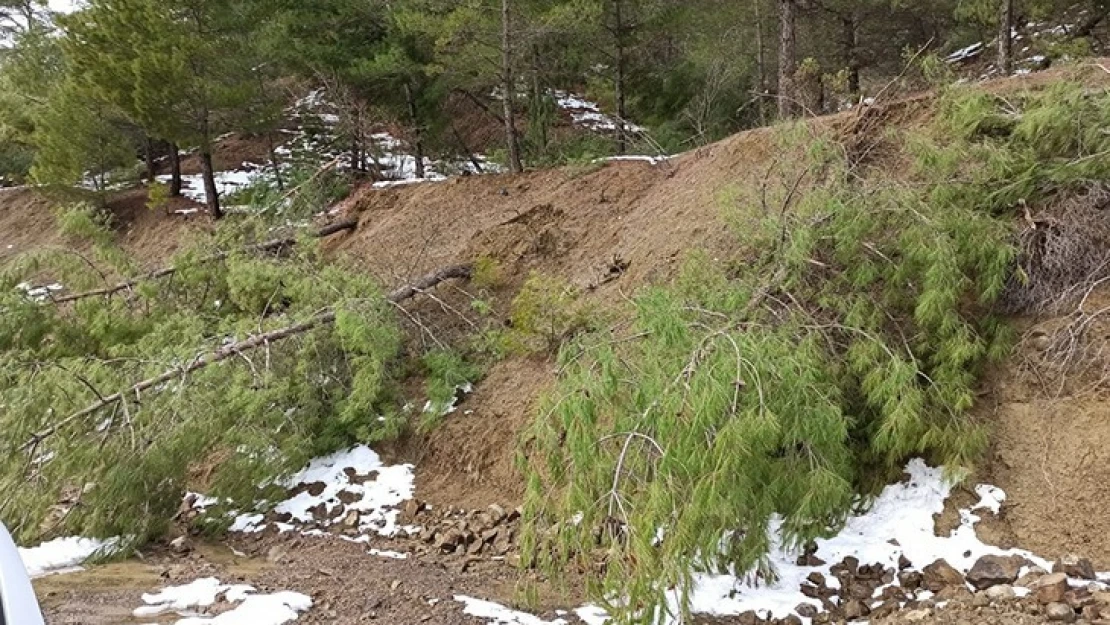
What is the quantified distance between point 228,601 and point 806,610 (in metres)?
3.36

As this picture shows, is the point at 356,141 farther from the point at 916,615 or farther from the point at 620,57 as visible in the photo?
the point at 916,615

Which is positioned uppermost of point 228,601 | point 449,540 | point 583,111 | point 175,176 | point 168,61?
point 168,61

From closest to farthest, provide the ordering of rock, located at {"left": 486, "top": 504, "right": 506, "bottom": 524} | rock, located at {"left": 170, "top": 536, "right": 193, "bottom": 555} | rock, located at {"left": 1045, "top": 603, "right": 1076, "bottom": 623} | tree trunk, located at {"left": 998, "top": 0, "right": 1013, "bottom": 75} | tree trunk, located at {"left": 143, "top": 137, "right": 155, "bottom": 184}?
rock, located at {"left": 1045, "top": 603, "right": 1076, "bottom": 623}, rock, located at {"left": 170, "top": 536, "right": 193, "bottom": 555}, rock, located at {"left": 486, "top": 504, "right": 506, "bottom": 524}, tree trunk, located at {"left": 998, "top": 0, "right": 1013, "bottom": 75}, tree trunk, located at {"left": 143, "top": 137, "right": 155, "bottom": 184}

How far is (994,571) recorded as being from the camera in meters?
4.45

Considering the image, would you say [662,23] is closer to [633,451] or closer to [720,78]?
[720,78]

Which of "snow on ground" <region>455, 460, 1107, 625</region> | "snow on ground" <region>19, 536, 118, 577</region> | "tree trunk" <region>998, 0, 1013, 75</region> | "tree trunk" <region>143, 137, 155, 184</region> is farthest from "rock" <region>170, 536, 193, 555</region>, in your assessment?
"tree trunk" <region>143, 137, 155, 184</region>

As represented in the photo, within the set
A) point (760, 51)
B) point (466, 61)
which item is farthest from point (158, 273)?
point (760, 51)

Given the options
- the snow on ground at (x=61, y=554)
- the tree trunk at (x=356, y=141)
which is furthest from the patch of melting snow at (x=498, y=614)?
the tree trunk at (x=356, y=141)

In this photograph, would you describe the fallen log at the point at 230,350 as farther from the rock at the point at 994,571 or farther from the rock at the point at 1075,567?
the rock at the point at 1075,567

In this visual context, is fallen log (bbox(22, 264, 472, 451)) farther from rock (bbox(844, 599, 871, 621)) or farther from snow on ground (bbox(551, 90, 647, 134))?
snow on ground (bbox(551, 90, 647, 134))

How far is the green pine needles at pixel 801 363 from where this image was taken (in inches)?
158

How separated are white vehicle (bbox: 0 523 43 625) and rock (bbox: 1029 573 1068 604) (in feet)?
14.6

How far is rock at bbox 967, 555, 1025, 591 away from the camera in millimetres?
4406

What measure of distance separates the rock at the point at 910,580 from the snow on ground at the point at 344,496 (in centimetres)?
363
